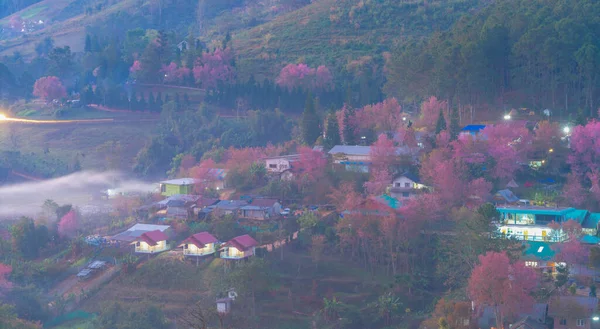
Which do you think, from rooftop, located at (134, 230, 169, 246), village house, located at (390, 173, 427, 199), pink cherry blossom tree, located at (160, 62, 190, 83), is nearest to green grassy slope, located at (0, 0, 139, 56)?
pink cherry blossom tree, located at (160, 62, 190, 83)

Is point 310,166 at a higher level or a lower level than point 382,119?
lower

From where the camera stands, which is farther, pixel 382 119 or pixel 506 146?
pixel 382 119

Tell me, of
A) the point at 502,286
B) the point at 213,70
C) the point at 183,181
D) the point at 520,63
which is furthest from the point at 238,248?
the point at 213,70

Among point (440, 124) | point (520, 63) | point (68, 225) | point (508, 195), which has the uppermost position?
point (520, 63)

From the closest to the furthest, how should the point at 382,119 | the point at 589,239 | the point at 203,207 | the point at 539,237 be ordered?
the point at 589,239 → the point at 539,237 → the point at 203,207 → the point at 382,119

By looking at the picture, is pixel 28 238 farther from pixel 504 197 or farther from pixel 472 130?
pixel 472 130

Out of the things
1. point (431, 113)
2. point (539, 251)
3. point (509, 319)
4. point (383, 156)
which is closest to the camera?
point (509, 319)

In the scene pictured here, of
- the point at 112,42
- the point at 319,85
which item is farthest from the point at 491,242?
the point at 112,42

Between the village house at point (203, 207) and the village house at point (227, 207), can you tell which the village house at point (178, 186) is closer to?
the village house at point (203, 207)
